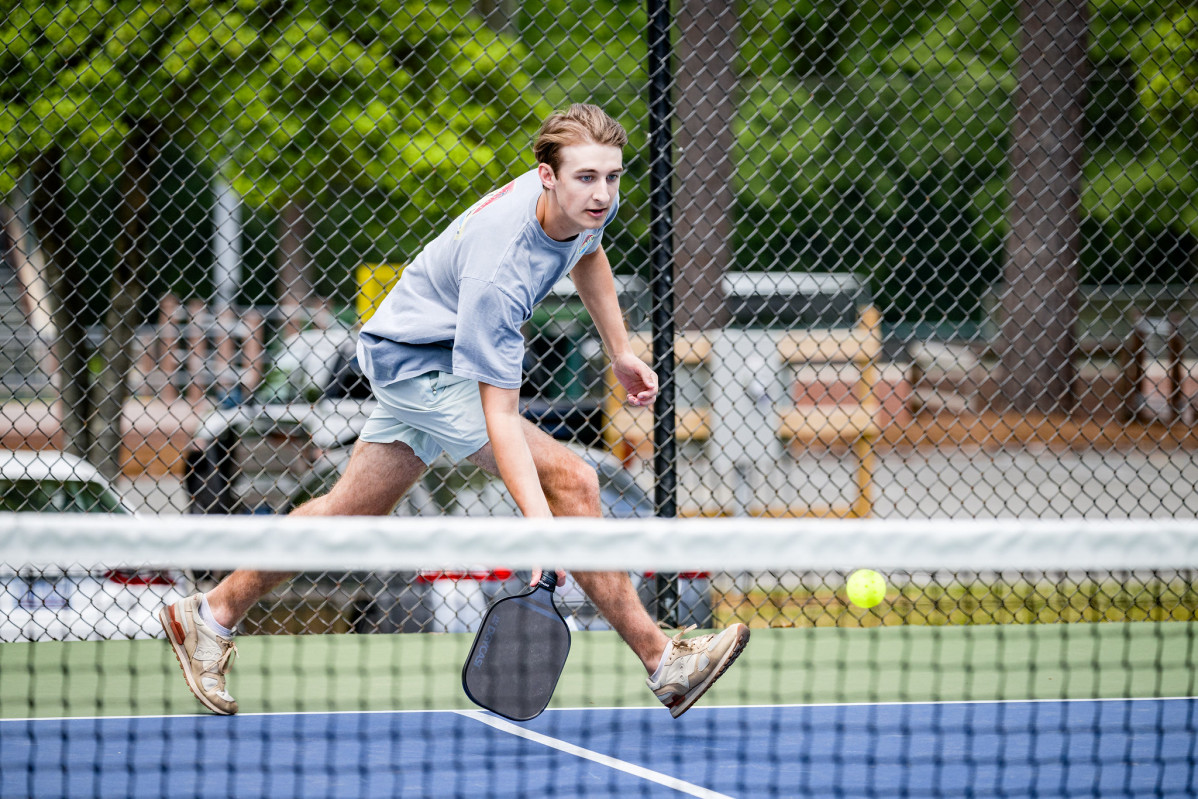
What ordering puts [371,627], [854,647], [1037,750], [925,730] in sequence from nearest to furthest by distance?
[1037,750] → [925,730] → [854,647] → [371,627]

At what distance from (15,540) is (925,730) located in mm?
2532

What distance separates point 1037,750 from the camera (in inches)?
125

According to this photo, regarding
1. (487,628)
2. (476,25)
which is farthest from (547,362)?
(487,628)

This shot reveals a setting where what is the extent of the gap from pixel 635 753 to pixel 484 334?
1.26m

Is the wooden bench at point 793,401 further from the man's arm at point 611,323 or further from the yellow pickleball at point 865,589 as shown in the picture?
the man's arm at point 611,323

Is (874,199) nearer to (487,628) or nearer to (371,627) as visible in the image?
(371,627)

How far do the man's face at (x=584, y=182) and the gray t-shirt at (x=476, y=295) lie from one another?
0.26 ft

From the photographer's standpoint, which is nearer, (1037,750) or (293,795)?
(293,795)

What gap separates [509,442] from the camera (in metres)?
2.64

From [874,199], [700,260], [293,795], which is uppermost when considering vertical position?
[874,199]

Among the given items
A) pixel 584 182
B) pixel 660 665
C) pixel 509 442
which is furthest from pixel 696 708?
pixel 584 182

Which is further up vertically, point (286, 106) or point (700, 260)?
point (286, 106)

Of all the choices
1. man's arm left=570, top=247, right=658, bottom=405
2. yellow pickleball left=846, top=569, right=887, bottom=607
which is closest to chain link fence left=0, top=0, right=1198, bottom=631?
yellow pickleball left=846, top=569, right=887, bottom=607

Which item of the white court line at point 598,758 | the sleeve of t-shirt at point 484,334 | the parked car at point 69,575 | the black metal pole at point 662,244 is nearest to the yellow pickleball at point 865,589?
the black metal pole at point 662,244
